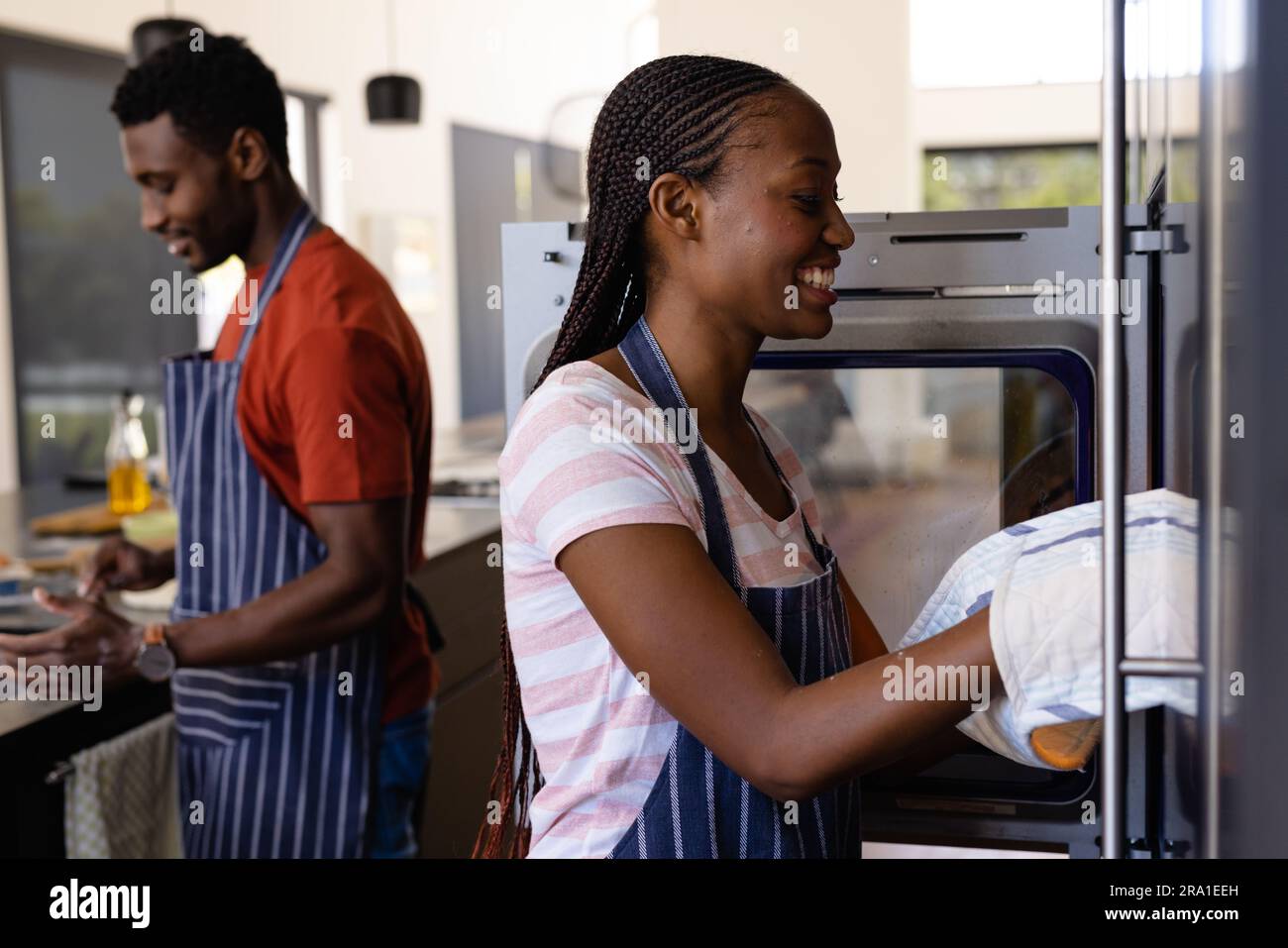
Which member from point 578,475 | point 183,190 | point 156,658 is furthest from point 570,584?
point 183,190

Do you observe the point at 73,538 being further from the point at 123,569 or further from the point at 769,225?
the point at 769,225

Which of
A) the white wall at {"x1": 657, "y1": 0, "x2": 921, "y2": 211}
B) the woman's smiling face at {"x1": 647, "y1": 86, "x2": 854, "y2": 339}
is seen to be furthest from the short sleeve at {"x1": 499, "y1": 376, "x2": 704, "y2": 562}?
the white wall at {"x1": 657, "y1": 0, "x2": 921, "y2": 211}

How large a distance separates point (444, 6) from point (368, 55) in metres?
0.51

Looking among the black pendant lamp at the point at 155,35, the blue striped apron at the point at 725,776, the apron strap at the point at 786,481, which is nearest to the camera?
the blue striped apron at the point at 725,776

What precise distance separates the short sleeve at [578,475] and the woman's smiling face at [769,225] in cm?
13

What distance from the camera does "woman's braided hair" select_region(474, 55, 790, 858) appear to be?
96cm

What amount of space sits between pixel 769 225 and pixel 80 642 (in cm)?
105

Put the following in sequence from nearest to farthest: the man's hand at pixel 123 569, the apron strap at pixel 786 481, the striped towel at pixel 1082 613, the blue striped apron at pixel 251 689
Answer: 1. the striped towel at pixel 1082 613
2. the apron strap at pixel 786 481
3. the blue striped apron at pixel 251 689
4. the man's hand at pixel 123 569

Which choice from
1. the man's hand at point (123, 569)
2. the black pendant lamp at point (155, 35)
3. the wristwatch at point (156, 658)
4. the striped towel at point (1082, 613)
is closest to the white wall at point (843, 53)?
the striped towel at point (1082, 613)

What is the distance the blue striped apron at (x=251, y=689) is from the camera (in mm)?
1692

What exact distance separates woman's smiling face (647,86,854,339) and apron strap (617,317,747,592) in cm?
5

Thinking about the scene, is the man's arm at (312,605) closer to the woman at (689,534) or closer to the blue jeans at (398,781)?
the blue jeans at (398,781)

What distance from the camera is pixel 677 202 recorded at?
97 centimetres
